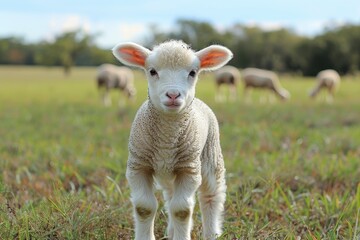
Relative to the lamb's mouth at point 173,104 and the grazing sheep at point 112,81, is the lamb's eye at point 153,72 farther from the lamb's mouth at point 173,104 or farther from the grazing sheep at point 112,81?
the grazing sheep at point 112,81

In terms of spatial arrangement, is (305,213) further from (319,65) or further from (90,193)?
(319,65)

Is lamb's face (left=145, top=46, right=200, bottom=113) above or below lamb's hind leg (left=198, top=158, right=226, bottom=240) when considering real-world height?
above

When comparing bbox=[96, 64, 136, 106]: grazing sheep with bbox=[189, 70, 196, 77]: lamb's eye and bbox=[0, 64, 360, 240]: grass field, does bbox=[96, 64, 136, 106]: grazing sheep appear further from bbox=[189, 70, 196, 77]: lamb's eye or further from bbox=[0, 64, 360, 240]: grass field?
bbox=[189, 70, 196, 77]: lamb's eye

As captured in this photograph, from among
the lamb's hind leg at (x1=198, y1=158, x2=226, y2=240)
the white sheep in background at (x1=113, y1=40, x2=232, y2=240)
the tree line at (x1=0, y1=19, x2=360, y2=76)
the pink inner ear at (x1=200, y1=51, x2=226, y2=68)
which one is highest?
the pink inner ear at (x1=200, y1=51, x2=226, y2=68)

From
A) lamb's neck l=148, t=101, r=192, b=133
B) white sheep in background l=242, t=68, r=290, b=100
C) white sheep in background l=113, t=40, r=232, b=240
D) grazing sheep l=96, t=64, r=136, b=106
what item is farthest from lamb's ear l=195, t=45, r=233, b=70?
white sheep in background l=242, t=68, r=290, b=100

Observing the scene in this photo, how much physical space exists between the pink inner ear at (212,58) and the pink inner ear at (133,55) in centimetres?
36

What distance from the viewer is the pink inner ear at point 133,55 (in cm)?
306

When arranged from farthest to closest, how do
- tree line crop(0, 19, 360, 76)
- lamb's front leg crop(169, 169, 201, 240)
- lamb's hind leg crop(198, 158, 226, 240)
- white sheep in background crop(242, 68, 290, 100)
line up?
tree line crop(0, 19, 360, 76), white sheep in background crop(242, 68, 290, 100), lamb's hind leg crop(198, 158, 226, 240), lamb's front leg crop(169, 169, 201, 240)

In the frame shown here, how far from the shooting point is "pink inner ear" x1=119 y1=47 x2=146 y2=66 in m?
3.06

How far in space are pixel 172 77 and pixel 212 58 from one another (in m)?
0.48

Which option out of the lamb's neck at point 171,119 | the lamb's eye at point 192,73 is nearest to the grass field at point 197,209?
the lamb's neck at point 171,119

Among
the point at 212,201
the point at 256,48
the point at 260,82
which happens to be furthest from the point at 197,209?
the point at 256,48

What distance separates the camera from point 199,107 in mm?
3449

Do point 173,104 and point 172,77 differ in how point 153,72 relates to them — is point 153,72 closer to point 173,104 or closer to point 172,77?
point 172,77
